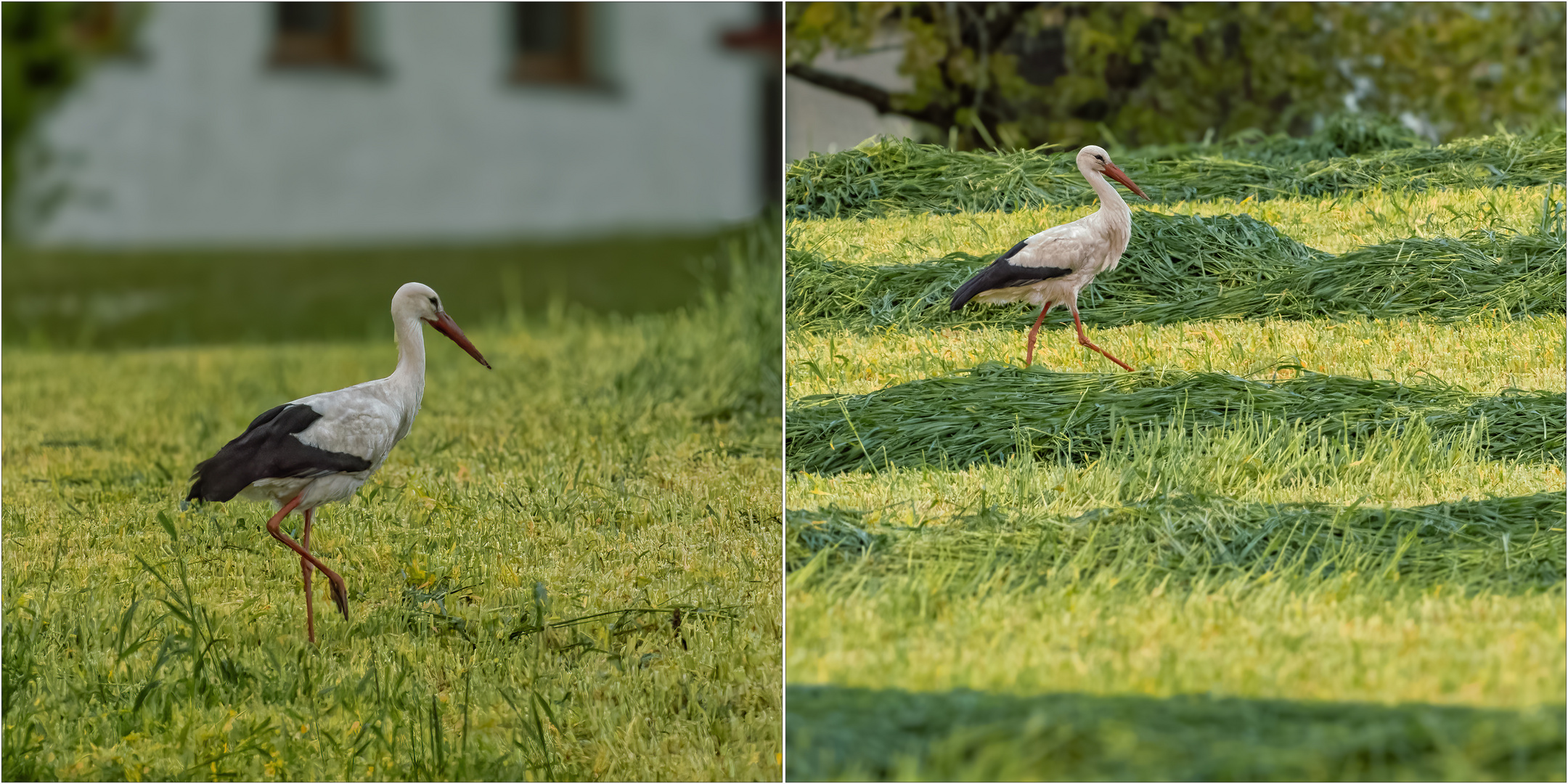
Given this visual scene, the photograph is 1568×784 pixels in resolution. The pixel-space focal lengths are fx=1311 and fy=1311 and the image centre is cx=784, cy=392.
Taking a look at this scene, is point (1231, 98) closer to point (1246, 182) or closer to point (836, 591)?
point (1246, 182)

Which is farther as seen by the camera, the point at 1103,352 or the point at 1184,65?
the point at 1184,65

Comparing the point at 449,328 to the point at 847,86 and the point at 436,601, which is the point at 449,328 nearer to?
the point at 436,601

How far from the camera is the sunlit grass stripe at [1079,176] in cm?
433

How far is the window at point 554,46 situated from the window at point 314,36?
1.98 meters

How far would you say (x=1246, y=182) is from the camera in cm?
455

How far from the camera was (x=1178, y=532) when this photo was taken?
3760 mm

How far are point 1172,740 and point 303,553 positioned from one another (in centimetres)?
281

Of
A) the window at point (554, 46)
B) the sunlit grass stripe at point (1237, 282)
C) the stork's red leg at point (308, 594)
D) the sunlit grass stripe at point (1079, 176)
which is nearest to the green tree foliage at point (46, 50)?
the window at point (554, 46)

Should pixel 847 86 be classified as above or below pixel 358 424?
above

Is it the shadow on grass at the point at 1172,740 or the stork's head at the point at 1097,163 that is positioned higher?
the stork's head at the point at 1097,163

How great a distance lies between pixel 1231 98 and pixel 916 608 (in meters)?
2.64

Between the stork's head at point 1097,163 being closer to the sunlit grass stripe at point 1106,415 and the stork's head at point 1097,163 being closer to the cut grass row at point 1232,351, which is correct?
the cut grass row at point 1232,351

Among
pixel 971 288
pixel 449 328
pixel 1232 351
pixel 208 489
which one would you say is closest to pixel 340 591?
pixel 208 489

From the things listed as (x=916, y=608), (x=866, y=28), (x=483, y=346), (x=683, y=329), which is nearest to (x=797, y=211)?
(x=866, y=28)
